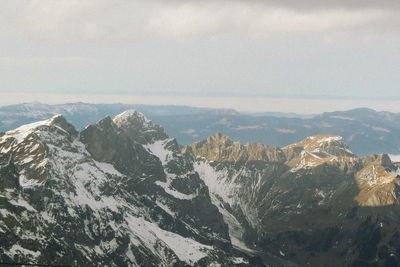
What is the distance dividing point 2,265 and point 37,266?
4.17 meters

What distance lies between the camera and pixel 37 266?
5234 cm

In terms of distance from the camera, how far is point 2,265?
49344mm
